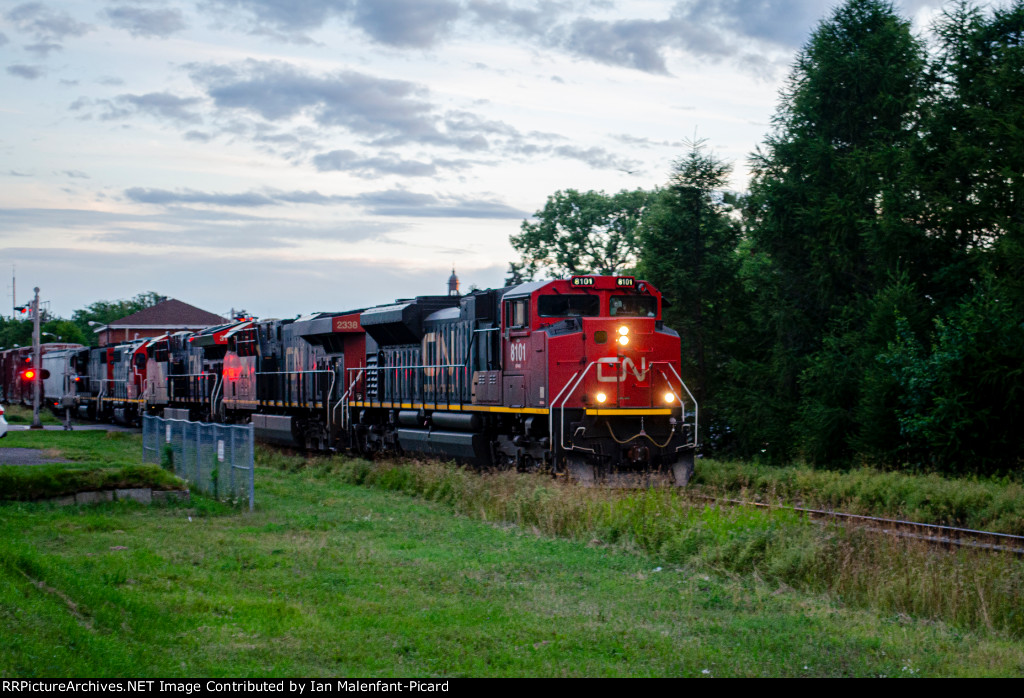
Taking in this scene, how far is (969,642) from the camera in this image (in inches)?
301

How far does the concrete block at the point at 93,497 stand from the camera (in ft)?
46.3

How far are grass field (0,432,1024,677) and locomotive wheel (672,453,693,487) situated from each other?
507 centimetres

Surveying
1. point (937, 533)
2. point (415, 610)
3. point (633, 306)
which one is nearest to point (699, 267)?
point (633, 306)

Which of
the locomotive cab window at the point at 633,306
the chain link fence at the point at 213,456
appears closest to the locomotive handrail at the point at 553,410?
the locomotive cab window at the point at 633,306

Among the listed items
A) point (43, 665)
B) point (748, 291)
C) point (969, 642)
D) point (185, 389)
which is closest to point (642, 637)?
point (969, 642)

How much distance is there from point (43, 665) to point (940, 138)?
2093 centimetres

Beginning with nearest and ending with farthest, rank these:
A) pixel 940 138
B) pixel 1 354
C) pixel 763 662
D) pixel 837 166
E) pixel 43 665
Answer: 1. pixel 43 665
2. pixel 763 662
3. pixel 940 138
4. pixel 837 166
5. pixel 1 354

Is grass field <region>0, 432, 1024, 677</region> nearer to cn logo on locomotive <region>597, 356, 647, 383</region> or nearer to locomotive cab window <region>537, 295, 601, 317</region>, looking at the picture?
cn logo on locomotive <region>597, 356, 647, 383</region>

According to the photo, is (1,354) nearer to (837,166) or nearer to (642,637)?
(837,166)

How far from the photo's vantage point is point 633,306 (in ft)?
60.3

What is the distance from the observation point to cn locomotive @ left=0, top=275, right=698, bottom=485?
1734 centimetres

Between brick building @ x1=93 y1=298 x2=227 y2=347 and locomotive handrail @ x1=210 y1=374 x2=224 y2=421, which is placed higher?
brick building @ x1=93 y1=298 x2=227 y2=347

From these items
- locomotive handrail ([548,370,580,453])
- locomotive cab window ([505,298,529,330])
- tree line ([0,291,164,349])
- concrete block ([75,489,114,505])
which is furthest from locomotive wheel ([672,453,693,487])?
tree line ([0,291,164,349])

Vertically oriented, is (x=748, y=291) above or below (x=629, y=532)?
above
